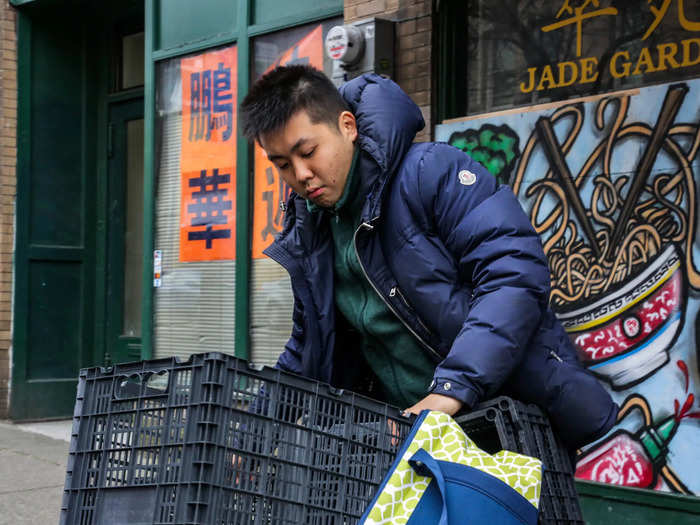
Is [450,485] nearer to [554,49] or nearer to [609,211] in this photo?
[609,211]

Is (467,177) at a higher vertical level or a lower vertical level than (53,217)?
lower

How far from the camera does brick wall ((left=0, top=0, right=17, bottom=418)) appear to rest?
9.20 m

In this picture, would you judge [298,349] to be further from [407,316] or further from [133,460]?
[133,460]

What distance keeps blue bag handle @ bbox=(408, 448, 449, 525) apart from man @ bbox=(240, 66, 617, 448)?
265mm

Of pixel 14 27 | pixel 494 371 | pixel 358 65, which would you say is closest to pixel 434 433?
pixel 494 371

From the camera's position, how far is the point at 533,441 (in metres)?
2.33

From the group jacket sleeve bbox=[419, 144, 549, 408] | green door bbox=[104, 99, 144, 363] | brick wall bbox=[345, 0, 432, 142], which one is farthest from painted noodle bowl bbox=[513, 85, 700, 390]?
green door bbox=[104, 99, 144, 363]

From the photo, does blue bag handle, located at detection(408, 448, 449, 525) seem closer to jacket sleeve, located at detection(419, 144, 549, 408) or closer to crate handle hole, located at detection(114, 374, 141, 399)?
jacket sleeve, located at detection(419, 144, 549, 408)

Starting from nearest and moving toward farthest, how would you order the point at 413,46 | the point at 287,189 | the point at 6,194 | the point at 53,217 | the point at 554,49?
the point at 554,49 < the point at 413,46 < the point at 287,189 < the point at 6,194 < the point at 53,217

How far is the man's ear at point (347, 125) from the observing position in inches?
107

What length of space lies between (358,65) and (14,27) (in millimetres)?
4555

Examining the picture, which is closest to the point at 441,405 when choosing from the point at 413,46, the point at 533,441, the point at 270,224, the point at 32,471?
the point at 533,441

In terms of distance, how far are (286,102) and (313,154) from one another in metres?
0.15

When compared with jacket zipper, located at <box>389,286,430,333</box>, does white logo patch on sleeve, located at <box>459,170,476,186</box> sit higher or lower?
higher
